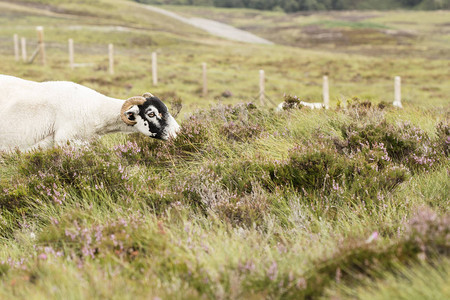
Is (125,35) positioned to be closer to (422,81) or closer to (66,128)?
(422,81)

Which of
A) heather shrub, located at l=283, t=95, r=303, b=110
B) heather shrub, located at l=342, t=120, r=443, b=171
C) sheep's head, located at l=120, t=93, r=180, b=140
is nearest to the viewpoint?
heather shrub, located at l=342, t=120, r=443, b=171

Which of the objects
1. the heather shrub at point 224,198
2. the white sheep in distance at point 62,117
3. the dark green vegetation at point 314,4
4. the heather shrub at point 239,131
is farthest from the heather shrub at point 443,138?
the dark green vegetation at point 314,4

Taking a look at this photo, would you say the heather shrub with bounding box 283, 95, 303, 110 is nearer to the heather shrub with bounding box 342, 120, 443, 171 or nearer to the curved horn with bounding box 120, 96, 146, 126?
the heather shrub with bounding box 342, 120, 443, 171

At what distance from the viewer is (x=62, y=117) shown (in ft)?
25.2

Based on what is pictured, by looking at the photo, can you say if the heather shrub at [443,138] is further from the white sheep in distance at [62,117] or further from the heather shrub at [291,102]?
the white sheep in distance at [62,117]

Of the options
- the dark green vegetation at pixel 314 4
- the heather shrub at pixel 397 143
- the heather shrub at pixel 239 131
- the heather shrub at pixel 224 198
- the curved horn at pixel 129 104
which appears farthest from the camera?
the dark green vegetation at pixel 314 4

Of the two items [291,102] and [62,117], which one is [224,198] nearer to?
[62,117]

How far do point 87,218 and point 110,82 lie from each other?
70.1ft

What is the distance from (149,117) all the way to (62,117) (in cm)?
138

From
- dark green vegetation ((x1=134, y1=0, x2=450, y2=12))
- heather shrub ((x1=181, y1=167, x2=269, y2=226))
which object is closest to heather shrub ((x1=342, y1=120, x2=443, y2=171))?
heather shrub ((x1=181, y1=167, x2=269, y2=226))

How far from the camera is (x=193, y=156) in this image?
22.1 feet

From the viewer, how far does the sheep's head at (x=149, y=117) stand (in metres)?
7.52

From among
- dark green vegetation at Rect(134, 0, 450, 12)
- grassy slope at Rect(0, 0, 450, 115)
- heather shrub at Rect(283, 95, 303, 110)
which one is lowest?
grassy slope at Rect(0, 0, 450, 115)

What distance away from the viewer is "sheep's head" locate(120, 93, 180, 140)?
296 inches
